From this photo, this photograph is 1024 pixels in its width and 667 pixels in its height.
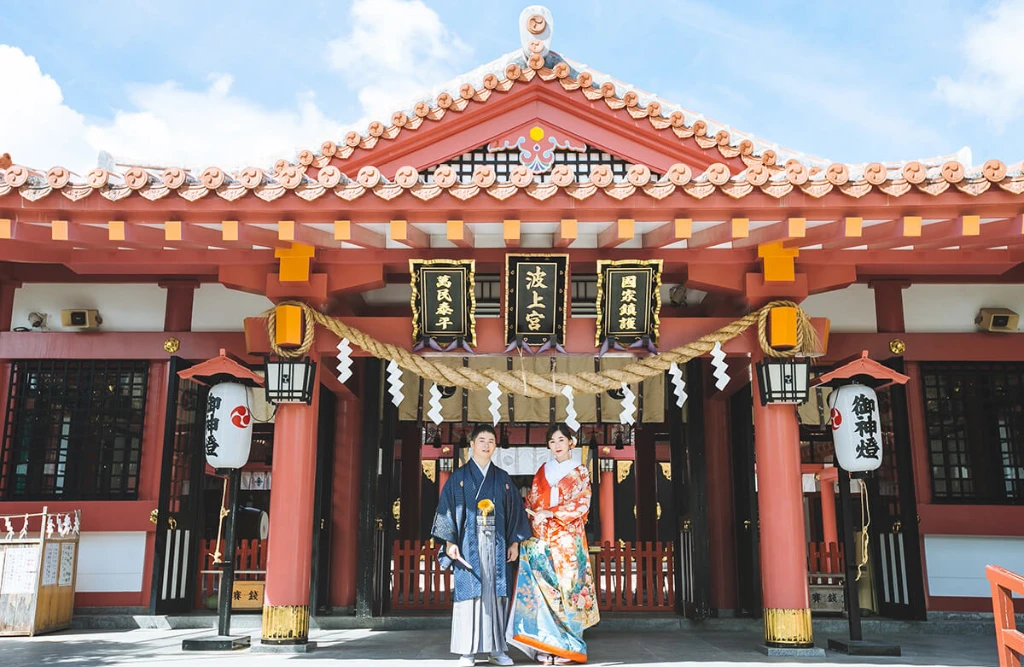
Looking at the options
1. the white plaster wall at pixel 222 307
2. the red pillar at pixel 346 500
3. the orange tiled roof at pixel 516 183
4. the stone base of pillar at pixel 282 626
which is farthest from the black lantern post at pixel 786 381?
the white plaster wall at pixel 222 307

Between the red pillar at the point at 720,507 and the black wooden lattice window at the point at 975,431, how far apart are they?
1.88 meters

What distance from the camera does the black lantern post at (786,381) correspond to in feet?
20.8

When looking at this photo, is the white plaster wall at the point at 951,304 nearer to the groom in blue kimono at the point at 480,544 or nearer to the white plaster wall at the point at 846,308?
the white plaster wall at the point at 846,308

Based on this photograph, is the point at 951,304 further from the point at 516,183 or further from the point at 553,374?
the point at 516,183

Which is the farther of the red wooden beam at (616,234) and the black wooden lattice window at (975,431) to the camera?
the black wooden lattice window at (975,431)

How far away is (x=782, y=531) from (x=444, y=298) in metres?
3.09

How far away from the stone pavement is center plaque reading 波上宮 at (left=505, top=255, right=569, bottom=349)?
242 centimetres

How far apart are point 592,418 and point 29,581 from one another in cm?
579

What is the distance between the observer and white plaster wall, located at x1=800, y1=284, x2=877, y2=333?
7.99m

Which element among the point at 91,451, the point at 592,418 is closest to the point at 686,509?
the point at 592,418

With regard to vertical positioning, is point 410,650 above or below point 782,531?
below

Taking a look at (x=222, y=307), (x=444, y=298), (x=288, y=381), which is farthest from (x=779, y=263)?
(x=222, y=307)

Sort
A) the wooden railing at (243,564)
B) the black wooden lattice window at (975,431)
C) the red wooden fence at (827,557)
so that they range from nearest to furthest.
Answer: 1. the black wooden lattice window at (975,431)
2. the wooden railing at (243,564)
3. the red wooden fence at (827,557)

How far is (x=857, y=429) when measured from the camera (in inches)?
254
